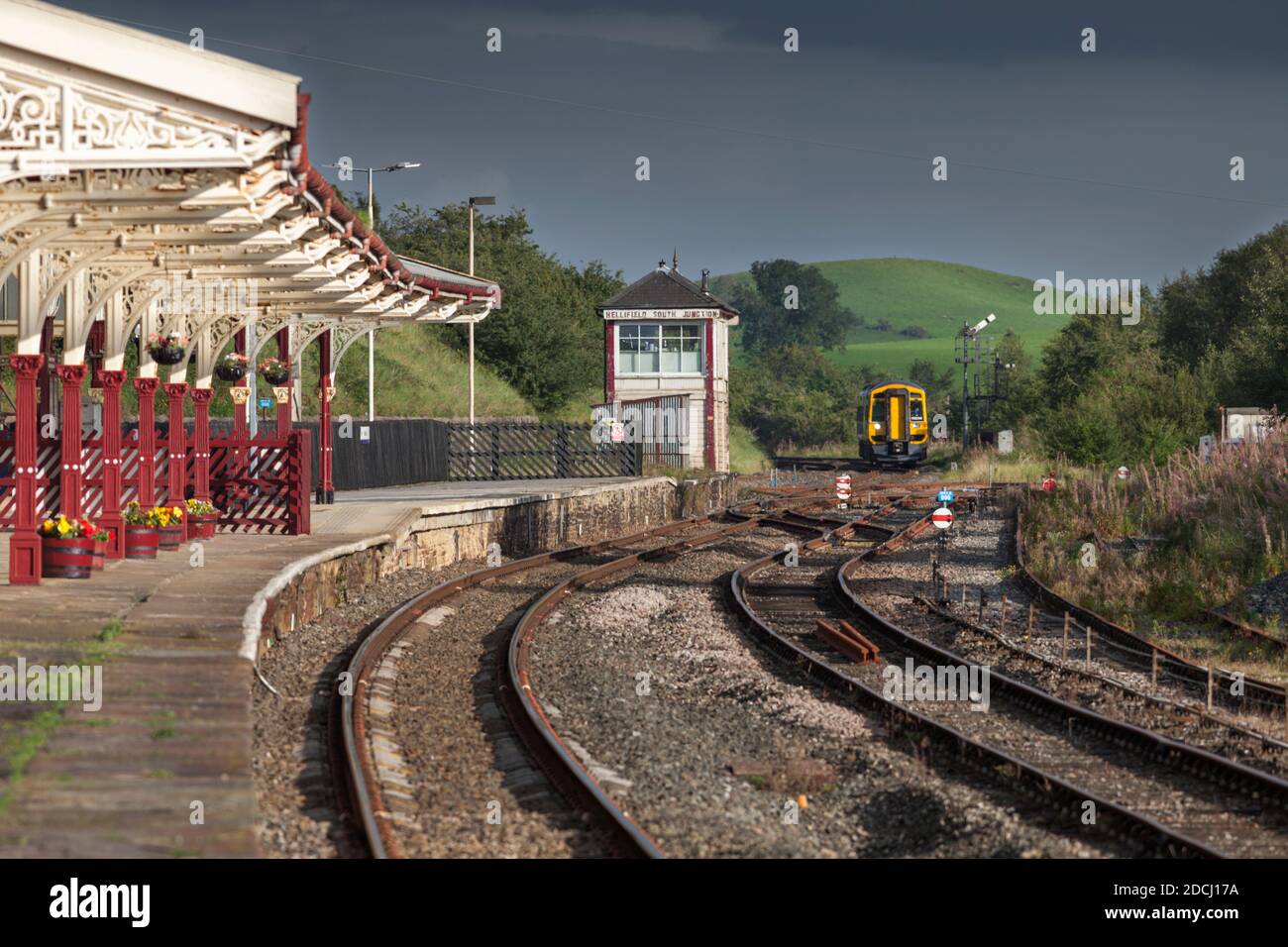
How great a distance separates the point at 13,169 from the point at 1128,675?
9.65m

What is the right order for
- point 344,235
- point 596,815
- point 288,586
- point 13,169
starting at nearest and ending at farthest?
1. point 596,815
2. point 13,169
3. point 288,586
4. point 344,235

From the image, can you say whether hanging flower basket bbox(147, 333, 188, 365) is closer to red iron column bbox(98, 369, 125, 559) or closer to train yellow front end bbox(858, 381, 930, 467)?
red iron column bbox(98, 369, 125, 559)

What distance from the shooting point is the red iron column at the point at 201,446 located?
20031 millimetres

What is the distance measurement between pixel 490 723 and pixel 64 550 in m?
5.43

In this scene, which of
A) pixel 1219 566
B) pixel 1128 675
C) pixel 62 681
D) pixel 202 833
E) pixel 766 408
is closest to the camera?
pixel 202 833

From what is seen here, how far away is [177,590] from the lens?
13.5m

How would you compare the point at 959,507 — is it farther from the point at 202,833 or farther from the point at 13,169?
the point at 202,833

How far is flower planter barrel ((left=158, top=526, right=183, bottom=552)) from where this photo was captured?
693 inches

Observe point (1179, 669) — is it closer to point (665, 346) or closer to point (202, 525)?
point (202, 525)

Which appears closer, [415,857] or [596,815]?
[415,857]

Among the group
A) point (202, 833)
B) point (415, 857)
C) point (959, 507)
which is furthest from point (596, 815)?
point (959, 507)

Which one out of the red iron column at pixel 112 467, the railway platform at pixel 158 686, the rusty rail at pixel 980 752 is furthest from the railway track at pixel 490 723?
the red iron column at pixel 112 467

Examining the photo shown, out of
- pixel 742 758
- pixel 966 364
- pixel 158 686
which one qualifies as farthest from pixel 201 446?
pixel 966 364

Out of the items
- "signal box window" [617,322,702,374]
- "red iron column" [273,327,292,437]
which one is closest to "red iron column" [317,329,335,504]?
"red iron column" [273,327,292,437]
